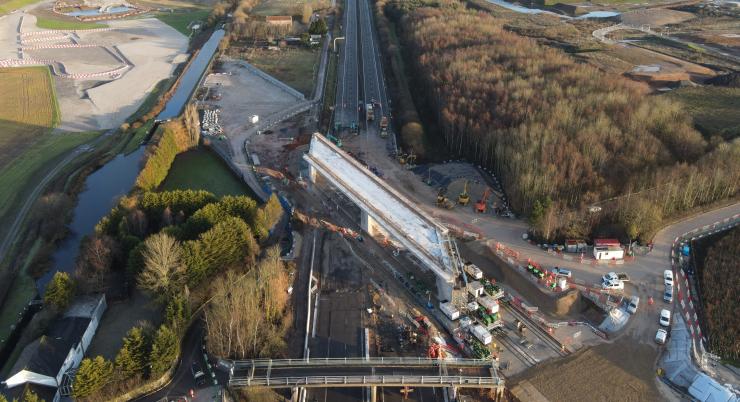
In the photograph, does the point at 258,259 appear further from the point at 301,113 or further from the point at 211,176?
the point at 301,113

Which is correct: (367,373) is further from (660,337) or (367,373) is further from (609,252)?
(609,252)

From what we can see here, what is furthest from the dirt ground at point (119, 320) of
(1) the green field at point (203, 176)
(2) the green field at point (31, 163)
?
(2) the green field at point (31, 163)

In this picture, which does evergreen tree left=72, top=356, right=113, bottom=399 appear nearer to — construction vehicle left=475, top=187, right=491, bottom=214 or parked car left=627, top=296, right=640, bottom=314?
construction vehicle left=475, top=187, right=491, bottom=214

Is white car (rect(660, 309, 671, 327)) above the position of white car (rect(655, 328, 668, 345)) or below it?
above

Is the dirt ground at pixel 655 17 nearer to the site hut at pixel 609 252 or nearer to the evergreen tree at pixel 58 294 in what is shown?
the site hut at pixel 609 252

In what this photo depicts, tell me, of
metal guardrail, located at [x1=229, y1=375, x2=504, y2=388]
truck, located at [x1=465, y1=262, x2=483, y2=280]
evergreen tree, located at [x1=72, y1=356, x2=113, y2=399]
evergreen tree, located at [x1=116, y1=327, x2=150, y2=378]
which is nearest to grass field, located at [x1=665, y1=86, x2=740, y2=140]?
truck, located at [x1=465, y1=262, x2=483, y2=280]

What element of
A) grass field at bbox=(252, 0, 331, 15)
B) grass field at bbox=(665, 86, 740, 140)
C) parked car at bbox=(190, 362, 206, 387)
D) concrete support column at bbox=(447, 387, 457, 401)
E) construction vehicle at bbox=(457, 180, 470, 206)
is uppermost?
grass field at bbox=(252, 0, 331, 15)

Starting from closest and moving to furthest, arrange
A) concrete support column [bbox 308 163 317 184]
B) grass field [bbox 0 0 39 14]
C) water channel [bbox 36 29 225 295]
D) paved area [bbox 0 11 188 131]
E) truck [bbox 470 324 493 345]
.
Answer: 1. truck [bbox 470 324 493 345]
2. water channel [bbox 36 29 225 295]
3. concrete support column [bbox 308 163 317 184]
4. paved area [bbox 0 11 188 131]
5. grass field [bbox 0 0 39 14]

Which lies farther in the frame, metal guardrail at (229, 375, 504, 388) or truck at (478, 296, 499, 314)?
truck at (478, 296, 499, 314)
